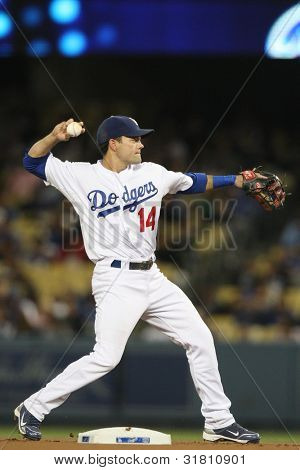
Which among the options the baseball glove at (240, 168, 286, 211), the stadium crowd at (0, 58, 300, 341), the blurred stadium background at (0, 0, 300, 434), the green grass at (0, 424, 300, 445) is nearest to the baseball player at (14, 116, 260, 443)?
the baseball glove at (240, 168, 286, 211)

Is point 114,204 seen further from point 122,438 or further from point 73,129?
point 122,438

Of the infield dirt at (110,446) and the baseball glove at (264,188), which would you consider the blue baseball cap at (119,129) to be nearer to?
the baseball glove at (264,188)

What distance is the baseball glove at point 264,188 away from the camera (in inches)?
238

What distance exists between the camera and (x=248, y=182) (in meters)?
6.05

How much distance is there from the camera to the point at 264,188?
6.07m

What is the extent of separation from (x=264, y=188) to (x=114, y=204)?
3.25 feet

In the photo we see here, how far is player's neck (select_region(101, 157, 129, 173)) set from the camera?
19.1 feet

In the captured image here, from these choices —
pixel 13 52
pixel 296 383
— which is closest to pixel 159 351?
pixel 296 383

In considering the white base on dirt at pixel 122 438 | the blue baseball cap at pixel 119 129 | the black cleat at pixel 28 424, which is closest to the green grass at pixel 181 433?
the white base on dirt at pixel 122 438

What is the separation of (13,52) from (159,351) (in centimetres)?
406

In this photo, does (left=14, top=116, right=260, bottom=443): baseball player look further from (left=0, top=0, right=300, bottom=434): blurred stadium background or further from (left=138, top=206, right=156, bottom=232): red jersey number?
(left=0, top=0, right=300, bottom=434): blurred stadium background

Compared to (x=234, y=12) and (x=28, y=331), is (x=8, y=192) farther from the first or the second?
(x=234, y=12)

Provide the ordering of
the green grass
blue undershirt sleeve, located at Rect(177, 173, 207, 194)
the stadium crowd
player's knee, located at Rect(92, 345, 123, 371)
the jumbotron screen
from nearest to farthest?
player's knee, located at Rect(92, 345, 123, 371) → blue undershirt sleeve, located at Rect(177, 173, 207, 194) → the green grass → the jumbotron screen → the stadium crowd

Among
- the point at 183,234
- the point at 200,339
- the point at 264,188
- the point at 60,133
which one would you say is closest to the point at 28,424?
the point at 200,339
